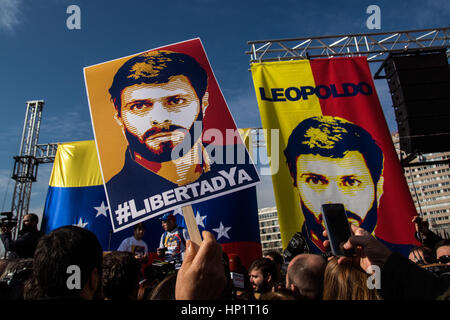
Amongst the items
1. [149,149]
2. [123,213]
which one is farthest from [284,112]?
[123,213]

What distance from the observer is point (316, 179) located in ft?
20.6

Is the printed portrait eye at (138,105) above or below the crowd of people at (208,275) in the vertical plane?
above

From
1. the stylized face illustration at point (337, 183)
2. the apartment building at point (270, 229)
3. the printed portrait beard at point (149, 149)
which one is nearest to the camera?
the printed portrait beard at point (149, 149)

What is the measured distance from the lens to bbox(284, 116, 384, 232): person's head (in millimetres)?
6137

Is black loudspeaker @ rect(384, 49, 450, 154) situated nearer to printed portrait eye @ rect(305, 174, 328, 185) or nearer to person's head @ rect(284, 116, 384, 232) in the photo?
Result: person's head @ rect(284, 116, 384, 232)

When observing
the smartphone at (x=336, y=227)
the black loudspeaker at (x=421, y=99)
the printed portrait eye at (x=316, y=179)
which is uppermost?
the black loudspeaker at (x=421, y=99)

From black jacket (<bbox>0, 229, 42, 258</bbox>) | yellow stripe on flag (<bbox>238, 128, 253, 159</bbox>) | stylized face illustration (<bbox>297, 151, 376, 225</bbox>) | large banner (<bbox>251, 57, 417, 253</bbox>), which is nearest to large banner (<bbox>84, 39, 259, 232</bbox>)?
black jacket (<bbox>0, 229, 42, 258</bbox>)

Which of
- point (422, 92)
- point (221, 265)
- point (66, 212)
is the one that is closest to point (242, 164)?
point (221, 265)

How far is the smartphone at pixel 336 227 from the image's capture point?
177cm

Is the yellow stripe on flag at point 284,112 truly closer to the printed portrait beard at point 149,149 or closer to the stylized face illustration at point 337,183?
the stylized face illustration at point 337,183

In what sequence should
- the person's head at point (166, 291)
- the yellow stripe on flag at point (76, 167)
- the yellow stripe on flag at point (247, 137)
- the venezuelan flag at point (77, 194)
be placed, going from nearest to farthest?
the person's head at point (166, 291), the venezuelan flag at point (77, 194), the yellow stripe on flag at point (247, 137), the yellow stripe on flag at point (76, 167)

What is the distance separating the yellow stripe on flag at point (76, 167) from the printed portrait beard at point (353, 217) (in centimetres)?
562

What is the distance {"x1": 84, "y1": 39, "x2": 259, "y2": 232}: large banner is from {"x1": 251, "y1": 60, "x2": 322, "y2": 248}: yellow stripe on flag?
306cm

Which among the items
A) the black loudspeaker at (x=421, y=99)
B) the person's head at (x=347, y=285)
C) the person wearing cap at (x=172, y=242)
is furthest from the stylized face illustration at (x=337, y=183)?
the person's head at (x=347, y=285)
